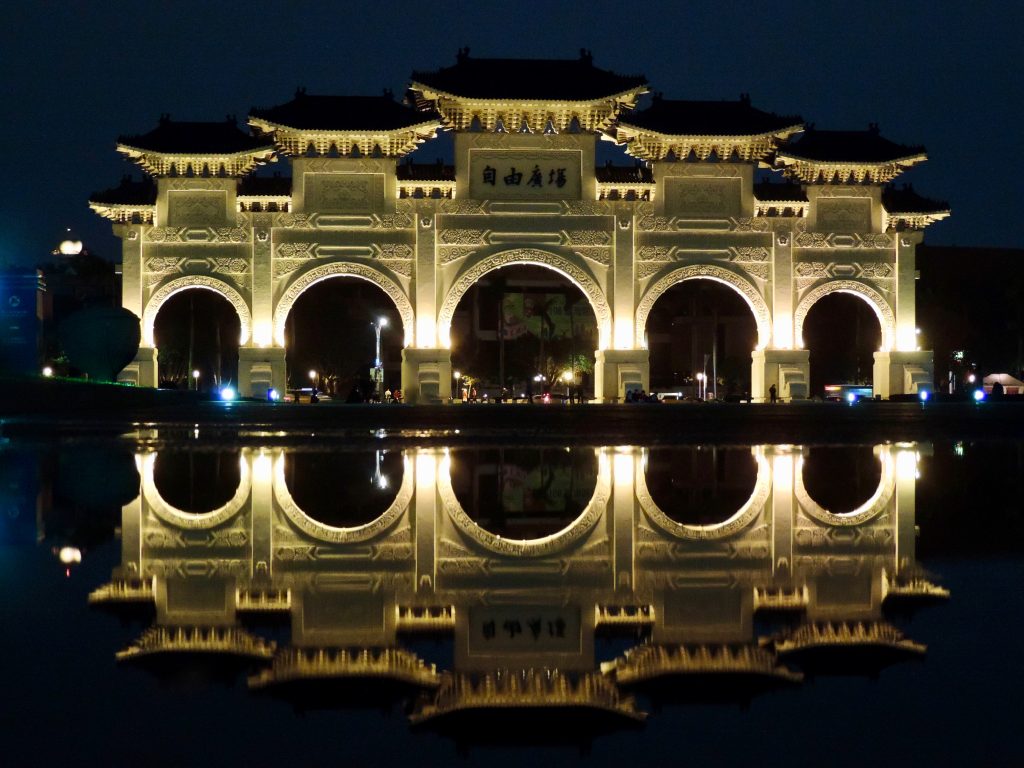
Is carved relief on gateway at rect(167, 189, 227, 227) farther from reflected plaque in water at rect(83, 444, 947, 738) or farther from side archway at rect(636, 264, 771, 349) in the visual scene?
reflected plaque in water at rect(83, 444, 947, 738)

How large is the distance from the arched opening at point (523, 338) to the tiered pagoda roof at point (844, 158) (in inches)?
560

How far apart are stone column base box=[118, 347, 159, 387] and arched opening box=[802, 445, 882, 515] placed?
18.5 m

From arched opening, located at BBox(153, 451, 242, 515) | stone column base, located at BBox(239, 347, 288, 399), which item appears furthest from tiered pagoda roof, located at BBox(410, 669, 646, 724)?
stone column base, located at BBox(239, 347, 288, 399)

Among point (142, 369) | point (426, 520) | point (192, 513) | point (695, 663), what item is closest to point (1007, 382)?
point (142, 369)

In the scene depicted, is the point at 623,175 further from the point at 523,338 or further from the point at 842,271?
the point at 523,338

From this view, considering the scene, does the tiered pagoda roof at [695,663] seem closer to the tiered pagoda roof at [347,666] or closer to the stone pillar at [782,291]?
the tiered pagoda roof at [347,666]

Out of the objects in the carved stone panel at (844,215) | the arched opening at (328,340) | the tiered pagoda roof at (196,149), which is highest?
the tiered pagoda roof at (196,149)

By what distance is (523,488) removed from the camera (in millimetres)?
9062

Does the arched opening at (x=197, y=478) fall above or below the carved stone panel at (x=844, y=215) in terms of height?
below

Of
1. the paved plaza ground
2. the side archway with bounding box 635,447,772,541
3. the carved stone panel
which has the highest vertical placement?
the carved stone panel

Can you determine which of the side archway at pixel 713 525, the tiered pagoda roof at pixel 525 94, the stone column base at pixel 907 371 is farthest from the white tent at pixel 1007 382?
the side archway at pixel 713 525

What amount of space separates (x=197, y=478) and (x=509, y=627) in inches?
259

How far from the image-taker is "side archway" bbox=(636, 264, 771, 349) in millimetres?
28344

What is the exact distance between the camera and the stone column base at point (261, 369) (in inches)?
1079
